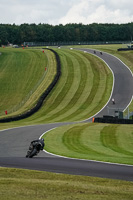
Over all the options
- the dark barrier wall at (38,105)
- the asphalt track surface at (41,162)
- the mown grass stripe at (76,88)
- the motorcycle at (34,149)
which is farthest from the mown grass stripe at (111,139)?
the mown grass stripe at (76,88)

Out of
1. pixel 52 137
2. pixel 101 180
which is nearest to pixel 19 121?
pixel 52 137

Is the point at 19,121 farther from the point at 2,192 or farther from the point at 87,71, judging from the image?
the point at 2,192

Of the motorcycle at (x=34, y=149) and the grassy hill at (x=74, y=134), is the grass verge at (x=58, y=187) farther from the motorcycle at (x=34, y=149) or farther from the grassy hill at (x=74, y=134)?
the motorcycle at (x=34, y=149)

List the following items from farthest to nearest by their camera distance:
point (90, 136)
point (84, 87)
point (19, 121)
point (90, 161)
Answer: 1. point (84, 87)
2. point (19, 121)
3. point (90, 136)
4. point (90, 161)

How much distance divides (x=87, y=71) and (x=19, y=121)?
30830 mm

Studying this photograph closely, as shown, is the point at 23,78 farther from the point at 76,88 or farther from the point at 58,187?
the point at 58,187

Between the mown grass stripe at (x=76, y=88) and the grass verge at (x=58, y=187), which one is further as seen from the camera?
the mown grass stripe at (x=76, y=88)

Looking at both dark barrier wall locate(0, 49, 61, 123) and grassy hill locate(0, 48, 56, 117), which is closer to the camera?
dark barrier wall locate(0, 49, 61, 123)

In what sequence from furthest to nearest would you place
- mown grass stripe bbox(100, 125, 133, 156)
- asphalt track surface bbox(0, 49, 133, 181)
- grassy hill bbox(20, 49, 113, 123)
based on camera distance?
grassy hill bbox(20, 49, 113, 123) < mown grass stripe bbox(100, 125, 133, 156) < asphalt track surface bbox(0, 49, 133, 181)

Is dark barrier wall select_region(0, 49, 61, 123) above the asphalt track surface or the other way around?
the other way around

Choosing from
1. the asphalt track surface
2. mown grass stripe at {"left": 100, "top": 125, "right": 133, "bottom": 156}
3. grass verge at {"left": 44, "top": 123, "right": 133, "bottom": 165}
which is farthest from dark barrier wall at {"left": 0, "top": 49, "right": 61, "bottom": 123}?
mown grass stripe at {"left": 100, "top": 125, "right": 133, "bottom": 156}

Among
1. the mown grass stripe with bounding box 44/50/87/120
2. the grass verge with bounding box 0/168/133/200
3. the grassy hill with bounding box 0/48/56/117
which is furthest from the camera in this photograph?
the grassy hill with bounding box 0/48/56/117

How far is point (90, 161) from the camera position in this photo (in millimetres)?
21297

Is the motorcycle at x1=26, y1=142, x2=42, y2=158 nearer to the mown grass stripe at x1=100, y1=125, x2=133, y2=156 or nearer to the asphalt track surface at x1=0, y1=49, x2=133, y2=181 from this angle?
the asphalt track surface at x1=0, y1=49, x2=133, y2=181
